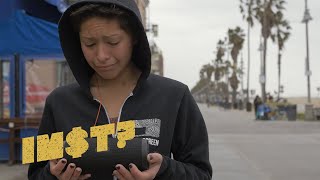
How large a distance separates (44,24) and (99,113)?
869cm

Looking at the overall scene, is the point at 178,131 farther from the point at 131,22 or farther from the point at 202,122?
the point at 131,22

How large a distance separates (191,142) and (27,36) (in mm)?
8828

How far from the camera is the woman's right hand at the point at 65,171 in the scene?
5.65 feet

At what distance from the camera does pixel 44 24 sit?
34.1 feet

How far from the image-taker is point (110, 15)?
6.24 feet

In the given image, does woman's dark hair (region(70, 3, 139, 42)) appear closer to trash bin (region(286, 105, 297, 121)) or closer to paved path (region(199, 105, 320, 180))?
paved path (region(199, 105, 320, 180))

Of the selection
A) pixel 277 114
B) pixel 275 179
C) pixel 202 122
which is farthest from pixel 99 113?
pixel 277 114

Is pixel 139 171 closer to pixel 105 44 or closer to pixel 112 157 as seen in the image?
pixel 112 157

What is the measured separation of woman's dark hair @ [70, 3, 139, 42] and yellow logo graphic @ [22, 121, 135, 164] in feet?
1.15

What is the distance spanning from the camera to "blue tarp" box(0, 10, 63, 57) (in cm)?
1034

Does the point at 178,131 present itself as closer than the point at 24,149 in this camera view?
No

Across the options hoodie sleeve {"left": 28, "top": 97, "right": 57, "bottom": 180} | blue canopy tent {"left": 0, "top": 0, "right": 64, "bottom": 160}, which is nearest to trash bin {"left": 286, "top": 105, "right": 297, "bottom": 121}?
blue canopy tent {"left": 0, "top": 0, "right": 64, "bottom": 160}

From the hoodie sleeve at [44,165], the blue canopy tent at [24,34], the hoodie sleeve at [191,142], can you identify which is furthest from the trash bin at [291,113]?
the hoodie sleeve at [44,165]

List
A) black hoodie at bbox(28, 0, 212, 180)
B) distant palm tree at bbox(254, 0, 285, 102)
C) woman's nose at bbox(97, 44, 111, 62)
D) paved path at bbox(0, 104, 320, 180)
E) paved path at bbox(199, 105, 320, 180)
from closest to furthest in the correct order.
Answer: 1. woman's nose at bbox(97, 44, 111, 62)
2. black hoodie at bbox(28, 0, 212, 180)
3. paved path at bbox(0, 104, 320, 180)
4. paved path at bbox(199, 105, 320, 180)
5. distant palm tree at bbox(254, 0, 285, 102)
